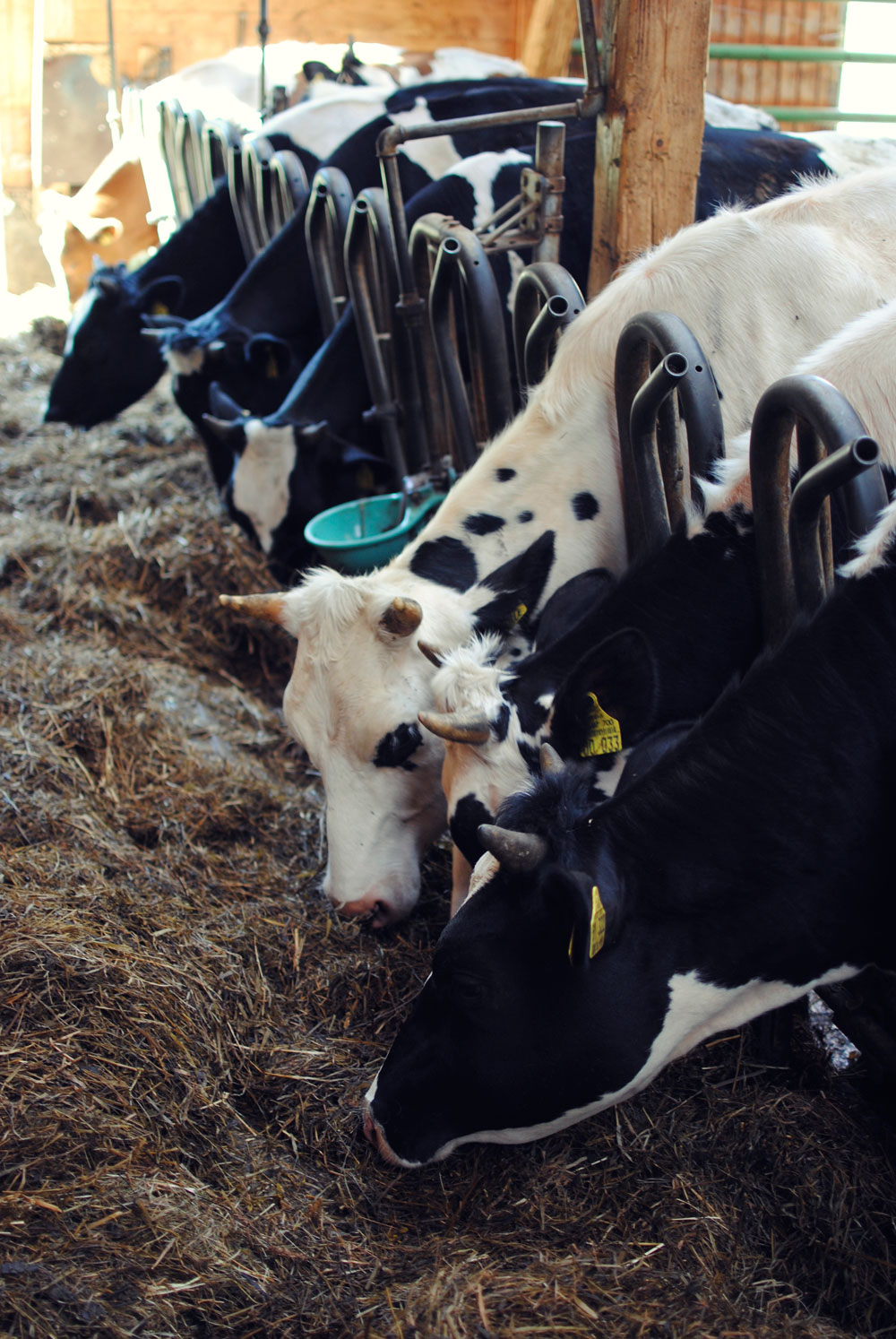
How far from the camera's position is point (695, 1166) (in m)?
2.23

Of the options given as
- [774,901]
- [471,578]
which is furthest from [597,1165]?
[471,578]

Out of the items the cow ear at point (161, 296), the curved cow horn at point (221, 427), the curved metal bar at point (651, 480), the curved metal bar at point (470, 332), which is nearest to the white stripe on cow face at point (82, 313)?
the cow ear at point (161, 296)

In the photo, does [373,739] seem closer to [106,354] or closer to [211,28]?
[106,354]

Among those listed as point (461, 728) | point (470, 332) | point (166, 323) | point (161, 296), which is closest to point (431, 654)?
point (461, 728)

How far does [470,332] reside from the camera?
4.07 metres

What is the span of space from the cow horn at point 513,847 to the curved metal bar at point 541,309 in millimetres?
2081

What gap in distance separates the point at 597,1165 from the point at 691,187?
302 cm

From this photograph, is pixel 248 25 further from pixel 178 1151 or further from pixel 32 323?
pixel 178 1151

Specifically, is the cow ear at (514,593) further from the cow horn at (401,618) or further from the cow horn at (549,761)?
the cow horn at (549,761)

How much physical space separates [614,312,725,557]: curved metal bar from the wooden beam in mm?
6460

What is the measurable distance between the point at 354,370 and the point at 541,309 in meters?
2.05

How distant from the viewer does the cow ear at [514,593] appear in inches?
120

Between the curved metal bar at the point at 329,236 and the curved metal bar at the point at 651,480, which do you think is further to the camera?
the curved metal bar at the point at 329,236

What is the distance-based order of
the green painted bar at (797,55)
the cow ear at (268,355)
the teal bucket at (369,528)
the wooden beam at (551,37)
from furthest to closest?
the green painted bar at (797,55) → the wooden beam at (551,37) → the cow ear at (268,355) → the teal bucket at (369,528)
